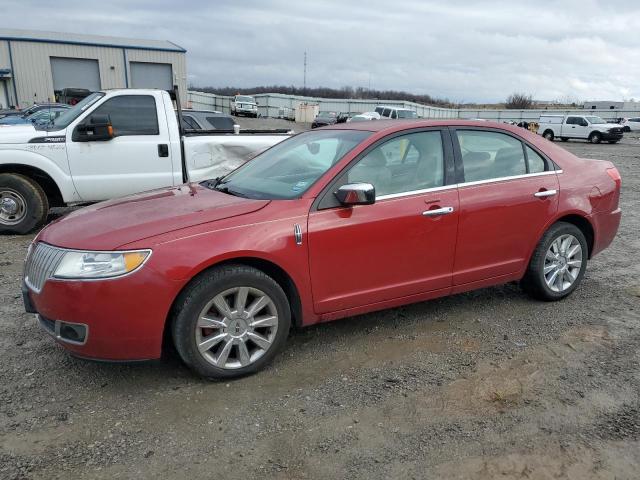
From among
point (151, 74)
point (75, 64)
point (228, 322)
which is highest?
point (75, 64)

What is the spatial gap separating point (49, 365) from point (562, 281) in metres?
4.29

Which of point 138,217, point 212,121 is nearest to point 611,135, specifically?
point 212,121

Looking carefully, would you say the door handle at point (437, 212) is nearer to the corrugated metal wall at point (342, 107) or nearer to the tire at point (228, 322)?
the tire at point (228, 322)

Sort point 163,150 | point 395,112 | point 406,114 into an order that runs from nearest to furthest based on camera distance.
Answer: point 163,150 < point 406,114 < point 395,112

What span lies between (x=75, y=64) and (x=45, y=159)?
39.7 metres

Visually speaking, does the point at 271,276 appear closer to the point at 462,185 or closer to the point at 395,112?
the point at 462,185

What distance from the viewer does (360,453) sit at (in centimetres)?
273

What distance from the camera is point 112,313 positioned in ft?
9.94

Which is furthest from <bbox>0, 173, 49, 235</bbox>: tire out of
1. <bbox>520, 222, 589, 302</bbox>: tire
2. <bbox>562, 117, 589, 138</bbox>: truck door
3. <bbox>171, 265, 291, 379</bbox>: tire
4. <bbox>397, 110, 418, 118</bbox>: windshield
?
<bbox>562, 117, 589, 138</bbox>: truck door

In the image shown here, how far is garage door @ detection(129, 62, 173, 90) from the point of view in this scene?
141 feet

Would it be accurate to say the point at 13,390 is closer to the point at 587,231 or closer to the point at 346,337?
the point at 346,337

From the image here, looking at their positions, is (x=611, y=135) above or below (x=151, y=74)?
below

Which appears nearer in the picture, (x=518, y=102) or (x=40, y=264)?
(x=40, y=264)

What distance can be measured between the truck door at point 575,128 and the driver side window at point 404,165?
34.3m
